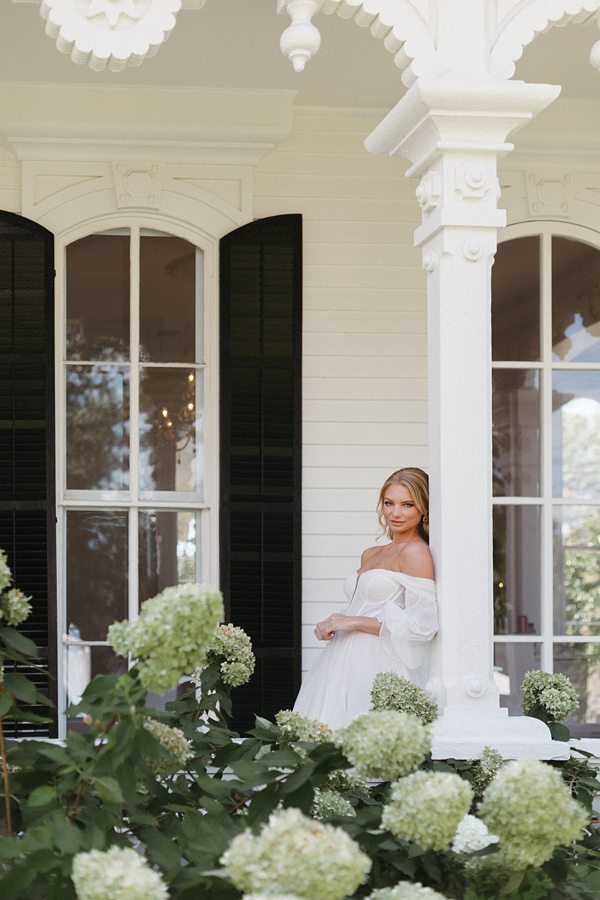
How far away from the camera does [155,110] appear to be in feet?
18.7

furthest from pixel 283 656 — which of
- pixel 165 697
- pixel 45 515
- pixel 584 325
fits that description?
pixel 584 325

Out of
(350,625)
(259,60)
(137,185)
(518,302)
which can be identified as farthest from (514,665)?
(259,60)

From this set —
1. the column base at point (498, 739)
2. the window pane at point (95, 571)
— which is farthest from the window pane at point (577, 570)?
the column base at point (498, 739)

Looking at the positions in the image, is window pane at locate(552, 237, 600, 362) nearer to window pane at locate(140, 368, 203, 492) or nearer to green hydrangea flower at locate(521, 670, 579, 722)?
window pane at locate(140, 368, 203, 492)

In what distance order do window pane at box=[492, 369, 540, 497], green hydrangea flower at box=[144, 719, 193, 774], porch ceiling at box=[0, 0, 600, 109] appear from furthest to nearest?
window pane at box=[492, 369, 540, 497]
porch ceiling at box=[0, 0, 600, 109]
green hydrangea flower at box=[144, 719, 193, 774]

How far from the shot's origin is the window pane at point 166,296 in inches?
229

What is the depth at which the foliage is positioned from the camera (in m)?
1.72

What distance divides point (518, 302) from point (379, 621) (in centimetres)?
219

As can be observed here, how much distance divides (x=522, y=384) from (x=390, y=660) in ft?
7.03

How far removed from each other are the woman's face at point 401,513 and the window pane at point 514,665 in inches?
64.6

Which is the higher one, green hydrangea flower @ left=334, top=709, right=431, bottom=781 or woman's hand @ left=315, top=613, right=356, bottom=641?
green hydrangea flower @ left=334, top=709, right=431, bottom=781

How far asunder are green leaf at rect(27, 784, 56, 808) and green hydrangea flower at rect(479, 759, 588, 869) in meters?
0.68

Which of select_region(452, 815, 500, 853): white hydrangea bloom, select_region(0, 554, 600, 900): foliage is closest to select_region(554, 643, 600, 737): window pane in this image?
select_region(0, 554, 600, 900): foliage

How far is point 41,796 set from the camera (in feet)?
6.68
